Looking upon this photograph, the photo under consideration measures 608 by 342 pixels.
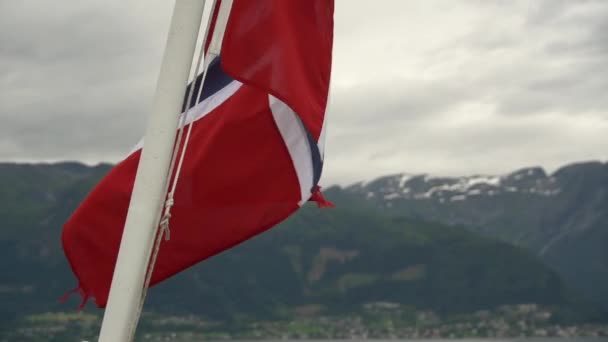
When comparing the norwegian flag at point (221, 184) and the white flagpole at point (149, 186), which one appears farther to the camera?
the norwegian flag at point (221, 184)

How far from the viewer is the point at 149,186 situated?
4832 mm

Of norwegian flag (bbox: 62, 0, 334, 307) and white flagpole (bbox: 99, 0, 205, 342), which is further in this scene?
norwegian flag (bbox: 62, 0, 334, 307)

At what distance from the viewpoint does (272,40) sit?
18.0ft

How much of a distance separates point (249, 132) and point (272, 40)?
102cm

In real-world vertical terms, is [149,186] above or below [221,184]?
below

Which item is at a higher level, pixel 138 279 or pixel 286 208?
pixel 286 208

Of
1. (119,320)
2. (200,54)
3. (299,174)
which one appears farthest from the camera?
(299,174)

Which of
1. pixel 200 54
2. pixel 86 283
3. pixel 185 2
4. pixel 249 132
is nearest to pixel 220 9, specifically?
pixel 200 54

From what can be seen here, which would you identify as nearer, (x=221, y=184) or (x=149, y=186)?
(x=149, y=186)

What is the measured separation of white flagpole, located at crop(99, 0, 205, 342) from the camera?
15.7 feet

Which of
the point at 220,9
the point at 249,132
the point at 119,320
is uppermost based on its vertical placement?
the point at 220,9

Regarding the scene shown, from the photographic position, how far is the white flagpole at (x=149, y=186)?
4.79m

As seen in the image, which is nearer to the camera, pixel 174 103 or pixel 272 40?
pixel 174 103

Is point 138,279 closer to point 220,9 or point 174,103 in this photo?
point 174,103
